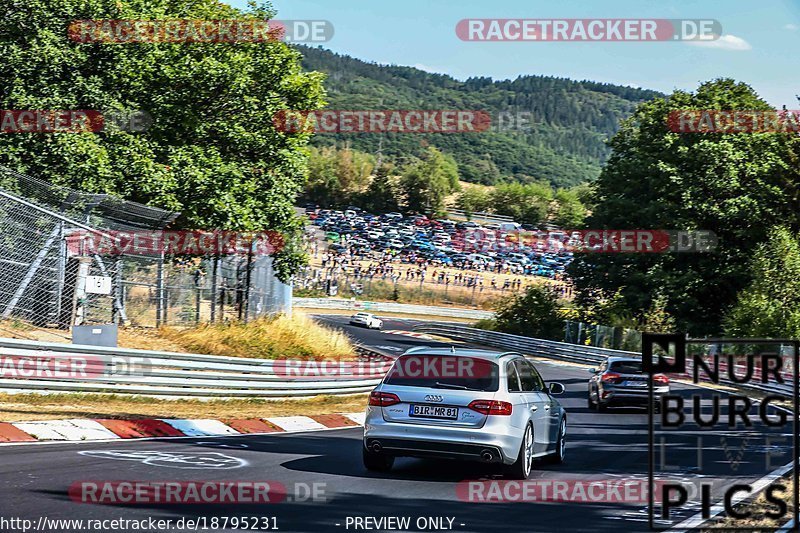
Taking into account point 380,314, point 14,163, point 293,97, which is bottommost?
point 380,314

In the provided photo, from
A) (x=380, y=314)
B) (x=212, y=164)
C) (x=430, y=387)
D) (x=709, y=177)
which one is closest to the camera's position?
(x=430, y=387)

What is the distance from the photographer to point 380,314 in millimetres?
79250

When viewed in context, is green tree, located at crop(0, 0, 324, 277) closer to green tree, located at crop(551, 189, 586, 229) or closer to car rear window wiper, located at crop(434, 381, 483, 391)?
car rear window wiper, located at crop(434, 381, 483, 391)

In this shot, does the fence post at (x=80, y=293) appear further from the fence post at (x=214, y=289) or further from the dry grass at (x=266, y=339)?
the fence post at (x=214, y=289)

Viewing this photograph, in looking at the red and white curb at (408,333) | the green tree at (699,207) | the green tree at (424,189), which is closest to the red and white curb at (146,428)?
the green tree at (699,207)

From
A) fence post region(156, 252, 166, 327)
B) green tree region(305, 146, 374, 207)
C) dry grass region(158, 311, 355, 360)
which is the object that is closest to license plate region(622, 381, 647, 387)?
dry grass region(158, 311, 355, 360)

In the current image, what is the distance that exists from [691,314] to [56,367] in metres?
43.5

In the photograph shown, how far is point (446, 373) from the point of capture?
1155cm

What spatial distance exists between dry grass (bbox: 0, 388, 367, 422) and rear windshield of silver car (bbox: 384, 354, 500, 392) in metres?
6.05

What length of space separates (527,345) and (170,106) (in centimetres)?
3171

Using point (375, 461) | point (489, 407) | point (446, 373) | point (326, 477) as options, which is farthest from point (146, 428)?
point (489, 407)

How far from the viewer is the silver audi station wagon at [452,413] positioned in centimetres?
1105

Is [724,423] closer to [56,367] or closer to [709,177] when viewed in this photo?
[56,367]

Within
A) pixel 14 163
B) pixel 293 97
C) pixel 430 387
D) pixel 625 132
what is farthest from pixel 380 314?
pixel 430 387
